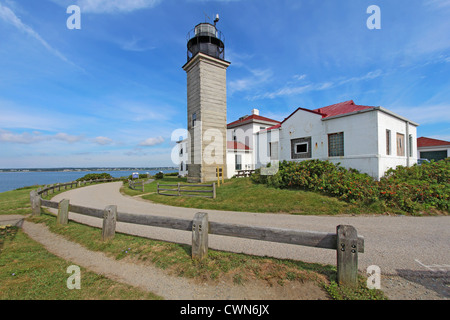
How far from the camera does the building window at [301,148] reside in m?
16.6

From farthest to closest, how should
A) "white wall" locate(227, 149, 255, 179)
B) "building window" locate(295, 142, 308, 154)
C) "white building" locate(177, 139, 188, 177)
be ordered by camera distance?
"white building" locate(177, 139, 188, 177) < "white wall" locate(227, 149, 255, 179) < "building window" locate(295, 142, 308, 154)

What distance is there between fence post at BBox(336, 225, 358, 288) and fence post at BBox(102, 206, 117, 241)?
5619 mm

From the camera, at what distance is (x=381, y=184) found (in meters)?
10.3

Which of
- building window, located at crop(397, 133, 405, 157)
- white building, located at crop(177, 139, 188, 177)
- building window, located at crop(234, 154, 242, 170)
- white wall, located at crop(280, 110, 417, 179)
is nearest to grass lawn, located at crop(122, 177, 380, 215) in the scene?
white wall, located at crop(280, 110, 417, 179)

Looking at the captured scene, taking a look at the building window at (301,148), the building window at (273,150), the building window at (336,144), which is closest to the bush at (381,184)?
the building window at (336,144)

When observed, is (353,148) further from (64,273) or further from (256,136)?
(64,273)

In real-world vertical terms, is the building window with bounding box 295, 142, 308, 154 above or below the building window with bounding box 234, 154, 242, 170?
above

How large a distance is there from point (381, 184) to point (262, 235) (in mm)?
10080

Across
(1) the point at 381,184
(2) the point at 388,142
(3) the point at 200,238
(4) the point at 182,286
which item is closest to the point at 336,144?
(2) the point at 388,142

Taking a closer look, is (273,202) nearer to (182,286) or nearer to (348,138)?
(182,286)

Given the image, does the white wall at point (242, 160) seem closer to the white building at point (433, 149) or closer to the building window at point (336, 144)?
the building window at point (336, 144)

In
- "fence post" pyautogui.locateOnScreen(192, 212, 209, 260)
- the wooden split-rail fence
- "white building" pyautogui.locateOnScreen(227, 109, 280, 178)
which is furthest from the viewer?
"white building" pyautogui.locateOnScreen(227, 109, 280, 178)

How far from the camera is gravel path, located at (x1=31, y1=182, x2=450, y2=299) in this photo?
3.41 m

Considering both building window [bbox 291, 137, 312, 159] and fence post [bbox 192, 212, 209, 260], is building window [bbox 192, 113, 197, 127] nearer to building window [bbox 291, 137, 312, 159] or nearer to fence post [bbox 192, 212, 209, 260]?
building window [bbox 291, 137, 312, 159]
